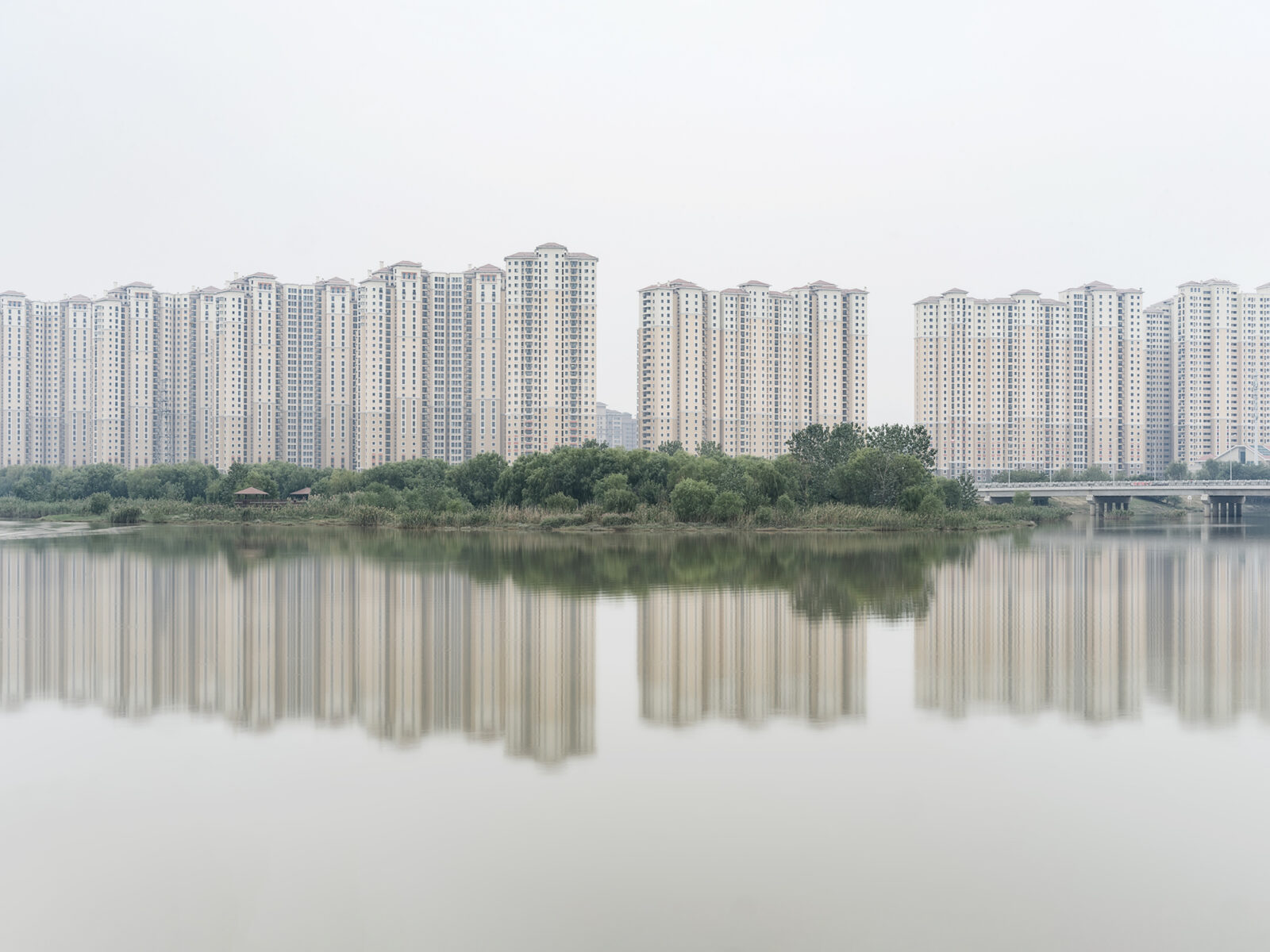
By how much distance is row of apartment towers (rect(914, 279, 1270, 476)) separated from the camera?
203 ft

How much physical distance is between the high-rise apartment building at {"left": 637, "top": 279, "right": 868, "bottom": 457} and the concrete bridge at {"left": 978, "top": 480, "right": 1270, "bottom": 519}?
11511 mm

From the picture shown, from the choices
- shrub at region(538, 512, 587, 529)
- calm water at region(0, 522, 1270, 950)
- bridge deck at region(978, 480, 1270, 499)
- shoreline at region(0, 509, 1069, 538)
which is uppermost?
bridge deck at region(978, 480, 1270, 499)

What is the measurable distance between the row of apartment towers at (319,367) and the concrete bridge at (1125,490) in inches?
978

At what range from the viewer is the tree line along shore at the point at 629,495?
29.6 metres

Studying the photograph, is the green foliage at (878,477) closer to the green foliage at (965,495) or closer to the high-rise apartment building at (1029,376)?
the green foliage at (965,495)

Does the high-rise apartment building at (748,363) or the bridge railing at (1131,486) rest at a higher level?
the high-rise apartment building at (748,363)

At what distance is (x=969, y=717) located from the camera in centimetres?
684

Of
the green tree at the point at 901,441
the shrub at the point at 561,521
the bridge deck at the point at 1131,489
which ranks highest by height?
the green tree at the point at 901,441

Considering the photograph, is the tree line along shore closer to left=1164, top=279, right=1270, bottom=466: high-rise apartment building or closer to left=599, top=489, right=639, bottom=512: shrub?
left=599, top=489, right=639, bottom=512: shrub

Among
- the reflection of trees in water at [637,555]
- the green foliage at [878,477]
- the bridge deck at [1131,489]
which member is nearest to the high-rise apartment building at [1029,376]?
the bridge deck at [1131,489]

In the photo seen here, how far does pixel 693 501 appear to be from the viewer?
29172 mm

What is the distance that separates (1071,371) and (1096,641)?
58.6m

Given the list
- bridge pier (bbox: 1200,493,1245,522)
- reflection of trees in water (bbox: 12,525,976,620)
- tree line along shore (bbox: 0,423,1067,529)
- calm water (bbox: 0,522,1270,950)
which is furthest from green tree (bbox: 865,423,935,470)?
bridge pier (bbox: 1200,493,1245,522)

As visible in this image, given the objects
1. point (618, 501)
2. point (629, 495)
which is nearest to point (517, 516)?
point (618, 501)
